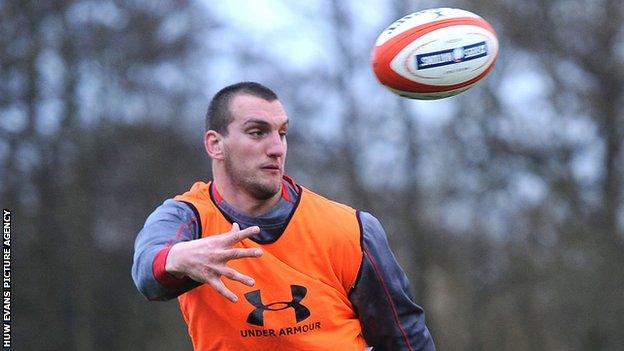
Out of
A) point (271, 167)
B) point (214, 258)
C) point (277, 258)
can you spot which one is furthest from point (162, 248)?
point (271, 167)

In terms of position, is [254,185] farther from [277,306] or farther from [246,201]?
[277,306]

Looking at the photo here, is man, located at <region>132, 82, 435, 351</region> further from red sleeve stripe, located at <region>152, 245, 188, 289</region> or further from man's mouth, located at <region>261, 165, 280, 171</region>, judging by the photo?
red sleeve stripe, located at <region>152, 245, 188, 289</region>

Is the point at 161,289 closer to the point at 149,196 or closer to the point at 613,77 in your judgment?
the point at 149,196

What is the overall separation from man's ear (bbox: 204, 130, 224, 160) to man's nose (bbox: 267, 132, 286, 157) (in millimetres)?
281

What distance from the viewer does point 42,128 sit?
19.9 metres

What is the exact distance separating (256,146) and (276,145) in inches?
3.6

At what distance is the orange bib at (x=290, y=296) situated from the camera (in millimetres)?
4980

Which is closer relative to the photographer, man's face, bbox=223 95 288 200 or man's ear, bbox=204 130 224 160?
man's face, bbox=223 95 288 200

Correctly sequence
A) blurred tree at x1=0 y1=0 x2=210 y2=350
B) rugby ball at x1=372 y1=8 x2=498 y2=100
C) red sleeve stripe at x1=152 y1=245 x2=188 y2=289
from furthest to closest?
blurred tree at x1=0 y1=0 x2=210 y2=350, rugby ball at x1=372 y1=8 x2=498 y2=100, red sleeve stripe at x1=152 y1=245 x2=188 y2=289

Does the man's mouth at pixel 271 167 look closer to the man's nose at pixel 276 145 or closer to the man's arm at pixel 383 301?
the man's nose at pixel 276 145

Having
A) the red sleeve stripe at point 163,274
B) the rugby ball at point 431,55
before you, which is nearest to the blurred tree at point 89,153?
the rugby ball at point 431,55

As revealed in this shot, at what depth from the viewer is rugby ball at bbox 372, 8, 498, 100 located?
5.97 m

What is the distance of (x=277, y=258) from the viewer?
5.07m

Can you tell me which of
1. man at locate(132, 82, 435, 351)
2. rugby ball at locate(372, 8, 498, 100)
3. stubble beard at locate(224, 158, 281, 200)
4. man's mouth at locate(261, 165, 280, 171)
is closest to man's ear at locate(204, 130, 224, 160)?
man at locate(132, 82, 435, 351)
